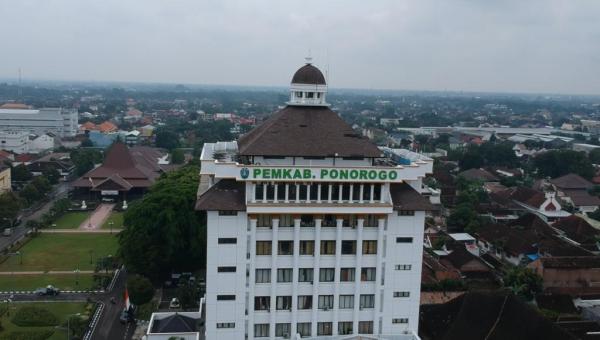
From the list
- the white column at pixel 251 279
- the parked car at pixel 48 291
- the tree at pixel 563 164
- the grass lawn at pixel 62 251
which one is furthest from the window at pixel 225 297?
the tree at pixel 563 164

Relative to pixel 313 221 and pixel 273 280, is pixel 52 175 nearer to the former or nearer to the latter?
pixel 273 280

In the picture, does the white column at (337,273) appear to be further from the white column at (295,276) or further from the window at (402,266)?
the window at (402,266)

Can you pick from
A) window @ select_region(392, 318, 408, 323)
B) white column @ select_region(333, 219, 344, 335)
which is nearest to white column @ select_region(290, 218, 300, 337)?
white column @ select_region(333, 219, 344, 335)

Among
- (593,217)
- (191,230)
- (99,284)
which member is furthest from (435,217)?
(99,284)

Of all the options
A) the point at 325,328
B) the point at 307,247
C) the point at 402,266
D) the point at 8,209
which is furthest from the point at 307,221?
the point at 8,209

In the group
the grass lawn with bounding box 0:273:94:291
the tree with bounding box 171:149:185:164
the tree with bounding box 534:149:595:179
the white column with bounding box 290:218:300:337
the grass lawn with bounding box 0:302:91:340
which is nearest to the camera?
the white column with bounding box 290:218:300:337

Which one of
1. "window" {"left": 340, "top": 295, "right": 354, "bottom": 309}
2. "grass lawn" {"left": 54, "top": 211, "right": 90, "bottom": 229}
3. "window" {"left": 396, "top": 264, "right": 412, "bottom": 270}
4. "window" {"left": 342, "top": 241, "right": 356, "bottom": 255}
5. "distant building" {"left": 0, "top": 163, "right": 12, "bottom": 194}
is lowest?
"grass lawn" {"left": 54, "top": 211, "right": 90, "bottom": 229}

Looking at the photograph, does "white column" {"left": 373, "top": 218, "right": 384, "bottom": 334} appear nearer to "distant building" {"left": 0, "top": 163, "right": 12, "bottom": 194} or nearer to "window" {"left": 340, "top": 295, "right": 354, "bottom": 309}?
"window" {"left": 340, "top": 295, "right": 354, "bottom": 309}
